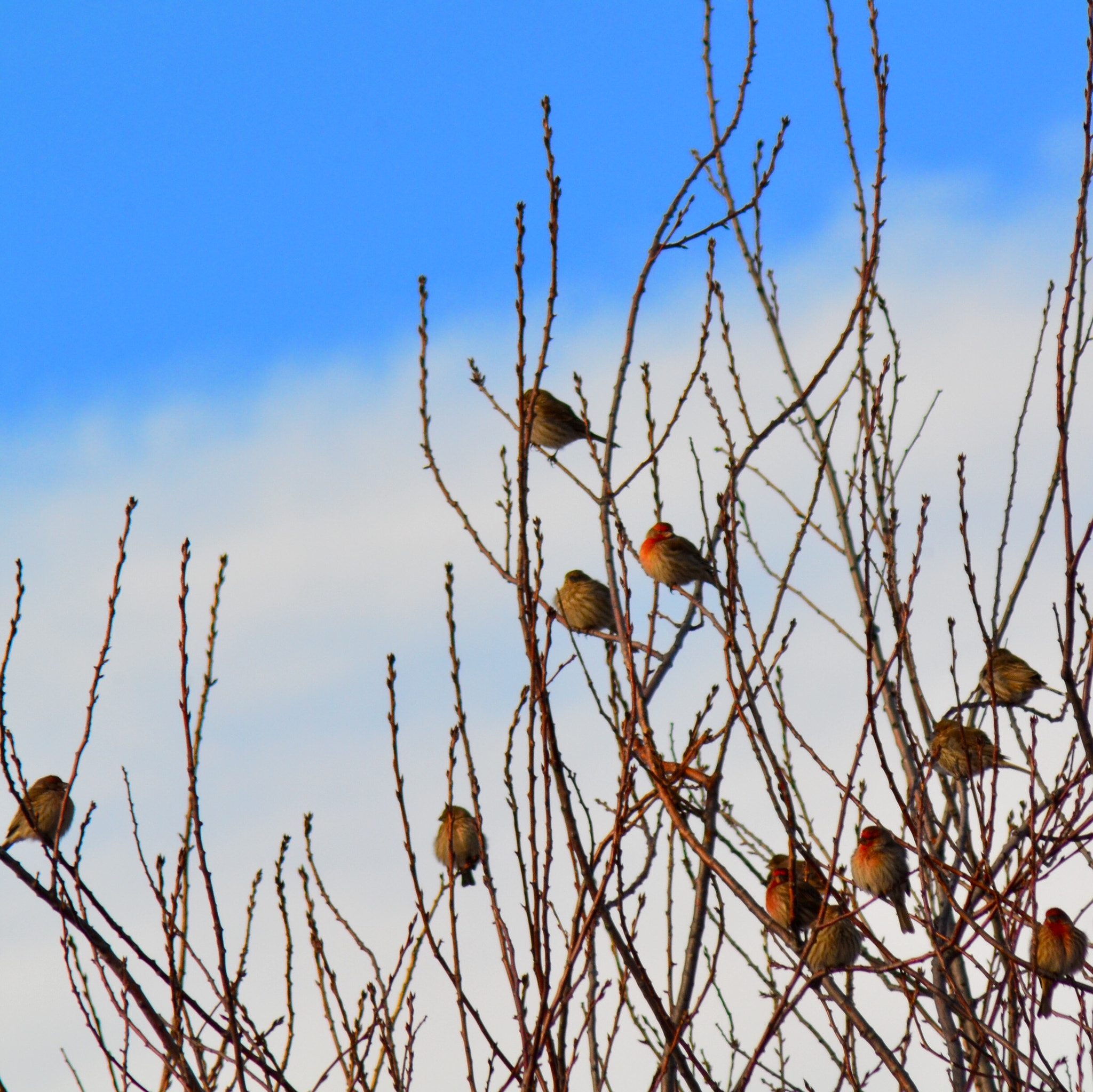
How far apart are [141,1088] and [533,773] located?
1.50 meters

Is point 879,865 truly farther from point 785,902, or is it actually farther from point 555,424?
point 555,424

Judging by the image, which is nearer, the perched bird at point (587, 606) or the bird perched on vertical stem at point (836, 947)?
the bird perched on vertical stem at point (836, 947)

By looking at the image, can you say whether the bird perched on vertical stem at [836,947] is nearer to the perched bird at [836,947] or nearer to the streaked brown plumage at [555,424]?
the perched bird at [836,947]

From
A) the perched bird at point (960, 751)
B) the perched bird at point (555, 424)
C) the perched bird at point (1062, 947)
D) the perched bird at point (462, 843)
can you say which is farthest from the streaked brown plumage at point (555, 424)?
the perched bird at point (1062, 947)

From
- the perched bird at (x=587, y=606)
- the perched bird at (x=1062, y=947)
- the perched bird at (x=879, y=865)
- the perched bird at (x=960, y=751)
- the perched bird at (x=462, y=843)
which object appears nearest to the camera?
the perched bird at (x=960, y=751)

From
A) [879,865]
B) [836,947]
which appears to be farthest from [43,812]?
[879,865]

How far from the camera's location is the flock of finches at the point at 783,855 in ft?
26.2

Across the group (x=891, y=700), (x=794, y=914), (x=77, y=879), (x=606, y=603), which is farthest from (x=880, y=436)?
(x=77, y=879)

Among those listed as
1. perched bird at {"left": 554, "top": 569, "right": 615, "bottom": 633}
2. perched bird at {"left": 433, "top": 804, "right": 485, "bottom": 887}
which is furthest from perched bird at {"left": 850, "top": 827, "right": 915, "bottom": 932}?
perched bird at {"left": 433, "top": 804, "right": 485, "bottom": 887}

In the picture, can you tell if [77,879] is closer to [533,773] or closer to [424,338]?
[533,773]

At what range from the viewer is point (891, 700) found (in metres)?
6.18

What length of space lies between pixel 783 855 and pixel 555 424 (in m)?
4.27

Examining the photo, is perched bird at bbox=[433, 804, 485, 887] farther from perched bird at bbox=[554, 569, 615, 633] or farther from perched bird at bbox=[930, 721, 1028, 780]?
perched bird at bbox=[930, 721, 1028, 780]

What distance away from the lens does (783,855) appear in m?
8.09
